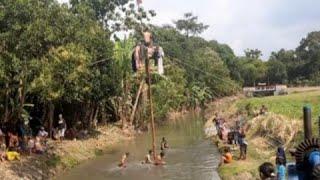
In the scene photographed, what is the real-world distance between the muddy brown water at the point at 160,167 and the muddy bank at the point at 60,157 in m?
0.57

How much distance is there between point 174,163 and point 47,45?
8.67 meters

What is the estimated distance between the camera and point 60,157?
88.8ft

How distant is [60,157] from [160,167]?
16.8 feet

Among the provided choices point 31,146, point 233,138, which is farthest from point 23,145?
point 233,138

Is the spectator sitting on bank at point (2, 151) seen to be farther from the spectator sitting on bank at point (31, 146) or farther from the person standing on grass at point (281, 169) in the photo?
the person standing on grass at point (281, 169)

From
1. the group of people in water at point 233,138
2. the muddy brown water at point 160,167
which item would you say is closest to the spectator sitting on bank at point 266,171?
the muddy brown water at point 160,167

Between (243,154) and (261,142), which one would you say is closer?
(243,154)

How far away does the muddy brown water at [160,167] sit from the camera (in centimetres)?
2389

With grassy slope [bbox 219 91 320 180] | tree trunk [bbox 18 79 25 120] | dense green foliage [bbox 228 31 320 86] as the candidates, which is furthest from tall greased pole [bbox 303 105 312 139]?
dense green foliage [bbox 228 31 320 86]

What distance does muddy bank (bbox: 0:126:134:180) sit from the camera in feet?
73.9

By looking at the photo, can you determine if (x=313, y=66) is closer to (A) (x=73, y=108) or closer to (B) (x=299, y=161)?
(A) (x=73, y=108)

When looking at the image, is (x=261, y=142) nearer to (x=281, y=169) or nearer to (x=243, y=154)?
(x=243, y=154)

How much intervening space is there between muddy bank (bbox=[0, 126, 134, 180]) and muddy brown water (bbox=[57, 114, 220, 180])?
0.57 m

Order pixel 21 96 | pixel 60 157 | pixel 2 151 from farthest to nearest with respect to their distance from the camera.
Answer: pixel 60 157 < pixel 21 96 < pixel 2 151
